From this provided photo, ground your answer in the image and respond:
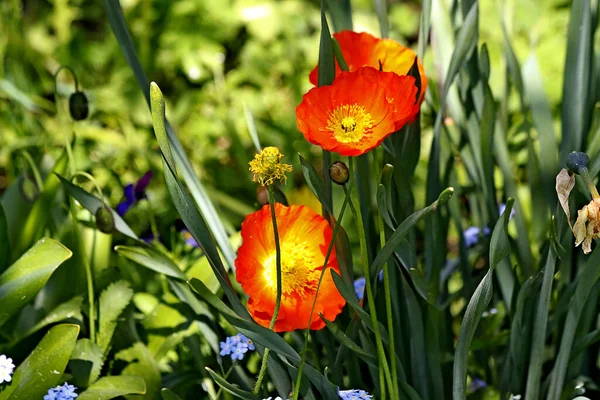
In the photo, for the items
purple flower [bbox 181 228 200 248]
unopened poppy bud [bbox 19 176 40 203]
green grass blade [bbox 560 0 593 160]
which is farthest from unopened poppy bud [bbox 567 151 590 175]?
unopened poppy bud [bbox 19 176 40 203]

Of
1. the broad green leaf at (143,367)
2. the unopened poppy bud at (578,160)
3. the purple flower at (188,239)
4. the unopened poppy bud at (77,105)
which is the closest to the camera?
the unopened poppy bud at (578,160)

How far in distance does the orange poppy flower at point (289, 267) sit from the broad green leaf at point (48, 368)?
0.96 ft

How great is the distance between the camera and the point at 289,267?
37.8 inches

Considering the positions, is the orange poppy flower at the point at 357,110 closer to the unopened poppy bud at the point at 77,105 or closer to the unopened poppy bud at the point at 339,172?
the unopened poppy bud at the point at 339,172

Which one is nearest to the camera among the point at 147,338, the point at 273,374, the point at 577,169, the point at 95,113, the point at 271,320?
the point at 577,169

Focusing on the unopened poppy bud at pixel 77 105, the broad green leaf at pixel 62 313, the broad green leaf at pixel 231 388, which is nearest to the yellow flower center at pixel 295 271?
the broad green leaf at pixel 231 388

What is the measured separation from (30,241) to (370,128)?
73 cm

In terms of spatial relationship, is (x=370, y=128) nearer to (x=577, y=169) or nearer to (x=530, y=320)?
(x=577, y=169)

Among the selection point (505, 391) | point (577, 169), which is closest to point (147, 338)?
point (505, 391)

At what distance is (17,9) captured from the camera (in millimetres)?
2260

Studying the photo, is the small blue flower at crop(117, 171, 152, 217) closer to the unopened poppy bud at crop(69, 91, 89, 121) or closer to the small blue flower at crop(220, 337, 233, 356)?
the unopened poppy bud at crop(69, 91, 89, 121)

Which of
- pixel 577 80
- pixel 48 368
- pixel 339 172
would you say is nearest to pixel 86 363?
pixel 48 368

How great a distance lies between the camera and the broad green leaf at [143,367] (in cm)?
117

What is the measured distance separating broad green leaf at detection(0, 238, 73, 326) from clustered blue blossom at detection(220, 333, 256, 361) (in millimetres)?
260
